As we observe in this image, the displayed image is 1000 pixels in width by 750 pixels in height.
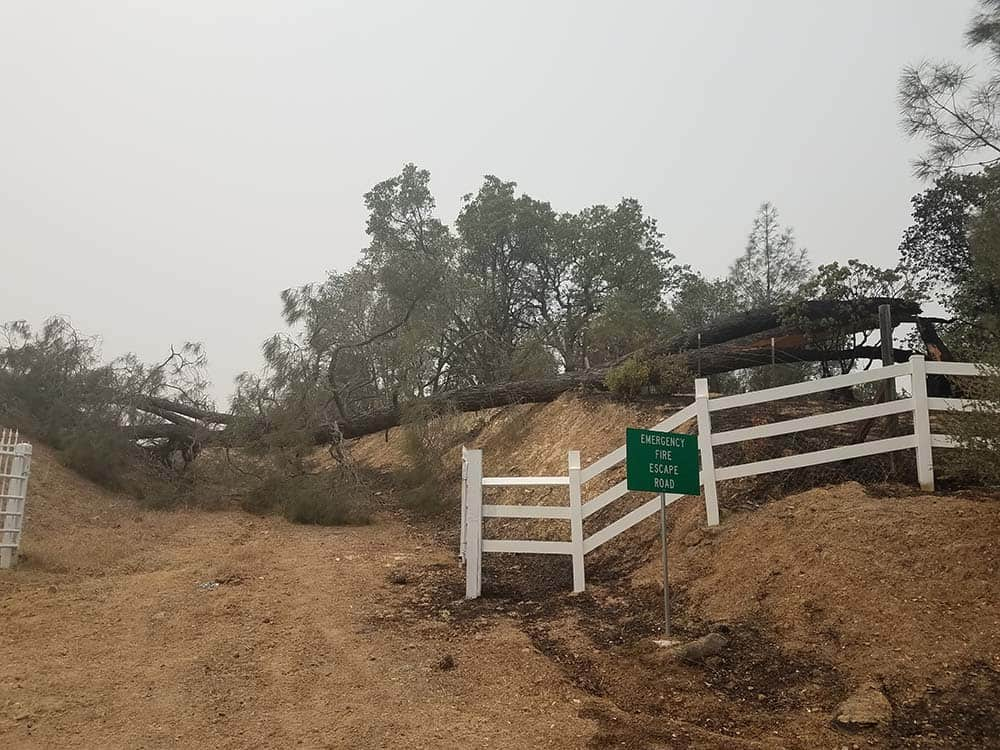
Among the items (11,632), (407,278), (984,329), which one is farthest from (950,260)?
(11,632)

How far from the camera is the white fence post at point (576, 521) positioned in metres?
7.46

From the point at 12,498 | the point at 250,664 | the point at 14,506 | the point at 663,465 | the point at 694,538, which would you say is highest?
the point at 663,465

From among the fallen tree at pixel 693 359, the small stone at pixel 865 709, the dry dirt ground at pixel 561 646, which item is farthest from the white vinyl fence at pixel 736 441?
the fallen tree at pixel 693 359

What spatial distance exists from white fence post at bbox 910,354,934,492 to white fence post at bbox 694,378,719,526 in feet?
6.20

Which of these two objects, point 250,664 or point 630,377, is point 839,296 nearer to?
point 630,377

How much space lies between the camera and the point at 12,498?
370 inches

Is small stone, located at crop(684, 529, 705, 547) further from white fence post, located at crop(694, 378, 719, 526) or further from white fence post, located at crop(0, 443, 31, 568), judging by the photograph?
white fence post, located at crop(0, 443, 31, 568)

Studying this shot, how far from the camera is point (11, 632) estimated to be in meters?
6.50

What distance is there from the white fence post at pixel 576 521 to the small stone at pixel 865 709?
329 centimetres

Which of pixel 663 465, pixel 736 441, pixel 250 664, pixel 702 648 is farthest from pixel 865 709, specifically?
pixel 250 664

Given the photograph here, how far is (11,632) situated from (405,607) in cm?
355

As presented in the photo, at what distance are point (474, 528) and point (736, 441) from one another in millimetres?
2849

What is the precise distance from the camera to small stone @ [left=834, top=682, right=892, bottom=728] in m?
4.19

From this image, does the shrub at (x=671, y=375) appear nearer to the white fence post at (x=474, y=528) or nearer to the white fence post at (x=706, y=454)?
the white fence post at (x=706, y=454)
